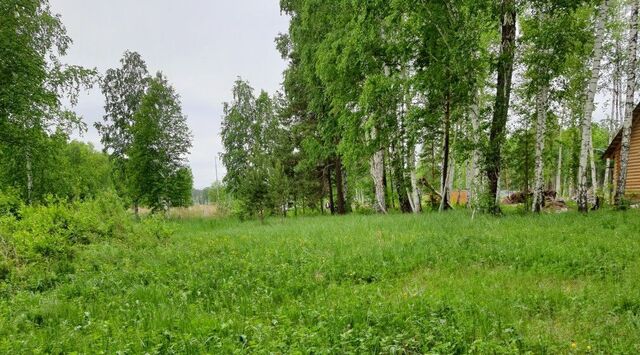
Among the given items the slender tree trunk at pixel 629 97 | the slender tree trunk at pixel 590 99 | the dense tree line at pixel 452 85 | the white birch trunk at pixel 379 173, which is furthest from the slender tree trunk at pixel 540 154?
the white birch trunk at pixel 379 173

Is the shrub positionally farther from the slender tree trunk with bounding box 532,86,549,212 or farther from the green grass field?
the slender tree trunk with bounding box 532,86,549,212

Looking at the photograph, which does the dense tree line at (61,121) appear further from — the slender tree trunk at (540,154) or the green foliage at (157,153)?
the slender tree trunk at (540,154)

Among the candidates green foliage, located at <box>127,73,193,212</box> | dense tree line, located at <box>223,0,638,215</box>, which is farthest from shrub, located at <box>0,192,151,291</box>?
green foliage, located at <box>127,73,193,212</box>

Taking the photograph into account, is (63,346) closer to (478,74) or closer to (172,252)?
(172,252)

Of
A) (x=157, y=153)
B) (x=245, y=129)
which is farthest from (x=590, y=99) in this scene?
(x=245, y=129)

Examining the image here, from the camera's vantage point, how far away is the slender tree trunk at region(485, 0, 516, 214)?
1194 cm

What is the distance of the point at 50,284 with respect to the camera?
678cm

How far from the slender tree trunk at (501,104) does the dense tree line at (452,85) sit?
0.04 meters

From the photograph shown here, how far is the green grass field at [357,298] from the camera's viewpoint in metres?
3.72

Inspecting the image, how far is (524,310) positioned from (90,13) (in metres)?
19.0

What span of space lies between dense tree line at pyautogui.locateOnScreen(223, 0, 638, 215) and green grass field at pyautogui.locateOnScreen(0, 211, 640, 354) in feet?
16.6

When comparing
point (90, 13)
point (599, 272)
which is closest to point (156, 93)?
point (90, 13)

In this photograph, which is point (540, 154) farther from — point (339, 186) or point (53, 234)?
point (53, 234)

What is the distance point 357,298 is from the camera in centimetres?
491
